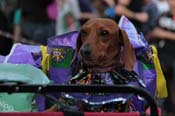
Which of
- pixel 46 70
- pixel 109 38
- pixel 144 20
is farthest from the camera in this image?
pixel 144 20

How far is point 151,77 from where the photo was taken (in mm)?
4441

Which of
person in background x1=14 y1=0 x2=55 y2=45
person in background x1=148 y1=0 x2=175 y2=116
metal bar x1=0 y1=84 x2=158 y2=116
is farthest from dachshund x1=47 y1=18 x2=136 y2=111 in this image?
person in background x1=148 y1=0 x2=175 y2=116

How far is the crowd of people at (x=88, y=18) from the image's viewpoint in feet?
32.2

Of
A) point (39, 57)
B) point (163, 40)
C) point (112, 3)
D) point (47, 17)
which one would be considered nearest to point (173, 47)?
point (163, 40)

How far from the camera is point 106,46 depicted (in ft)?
13.8

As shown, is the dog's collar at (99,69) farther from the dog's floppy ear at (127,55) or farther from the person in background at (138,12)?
the person in background at (138,12)

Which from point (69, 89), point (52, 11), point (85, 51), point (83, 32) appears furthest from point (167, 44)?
point (69, 89)

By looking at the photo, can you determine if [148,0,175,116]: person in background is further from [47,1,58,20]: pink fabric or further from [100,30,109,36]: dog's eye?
[100,30,109,36]: dog's eye

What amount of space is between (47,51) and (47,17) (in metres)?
5.50

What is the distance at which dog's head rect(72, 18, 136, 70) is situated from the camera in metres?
4.13

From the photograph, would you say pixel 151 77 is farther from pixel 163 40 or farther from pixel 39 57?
pixel 163 40

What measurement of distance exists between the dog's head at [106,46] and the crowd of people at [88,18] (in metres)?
5.31

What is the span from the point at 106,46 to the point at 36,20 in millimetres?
5789

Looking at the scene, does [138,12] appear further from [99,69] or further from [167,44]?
[99,69]
